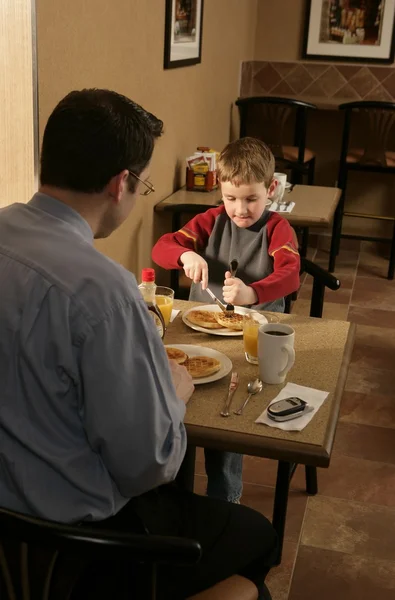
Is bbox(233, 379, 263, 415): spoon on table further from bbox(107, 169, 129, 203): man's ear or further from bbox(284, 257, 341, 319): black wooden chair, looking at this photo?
bbox(284, 257, 341, 319): black wooden chair

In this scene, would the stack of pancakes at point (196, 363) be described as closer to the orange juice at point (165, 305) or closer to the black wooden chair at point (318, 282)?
the orange juice at point (165, 305)

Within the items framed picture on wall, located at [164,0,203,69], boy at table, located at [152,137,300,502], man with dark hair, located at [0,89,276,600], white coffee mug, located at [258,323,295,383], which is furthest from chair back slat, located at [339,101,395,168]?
man with dark hair, located at [0,89,276,600]

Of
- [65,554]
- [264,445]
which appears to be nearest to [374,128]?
[264,445]

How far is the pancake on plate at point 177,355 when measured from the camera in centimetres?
176

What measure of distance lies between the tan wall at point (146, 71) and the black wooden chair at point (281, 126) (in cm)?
21

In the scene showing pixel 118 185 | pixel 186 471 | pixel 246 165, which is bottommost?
pixel 186 471

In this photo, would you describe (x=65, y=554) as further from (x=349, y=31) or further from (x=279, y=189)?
(x=349, y=31)

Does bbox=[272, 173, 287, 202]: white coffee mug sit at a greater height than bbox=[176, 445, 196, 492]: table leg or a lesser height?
greater

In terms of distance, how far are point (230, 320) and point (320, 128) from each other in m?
3.89

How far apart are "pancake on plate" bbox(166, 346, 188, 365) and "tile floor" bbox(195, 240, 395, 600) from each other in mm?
815

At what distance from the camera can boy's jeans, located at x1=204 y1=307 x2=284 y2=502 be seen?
2.19 m

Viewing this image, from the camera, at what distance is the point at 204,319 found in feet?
6.75

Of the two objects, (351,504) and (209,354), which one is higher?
(209,354)

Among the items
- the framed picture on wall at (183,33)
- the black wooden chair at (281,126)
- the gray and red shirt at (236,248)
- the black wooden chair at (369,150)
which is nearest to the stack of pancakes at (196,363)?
the gray and red shirt at (236,248)
